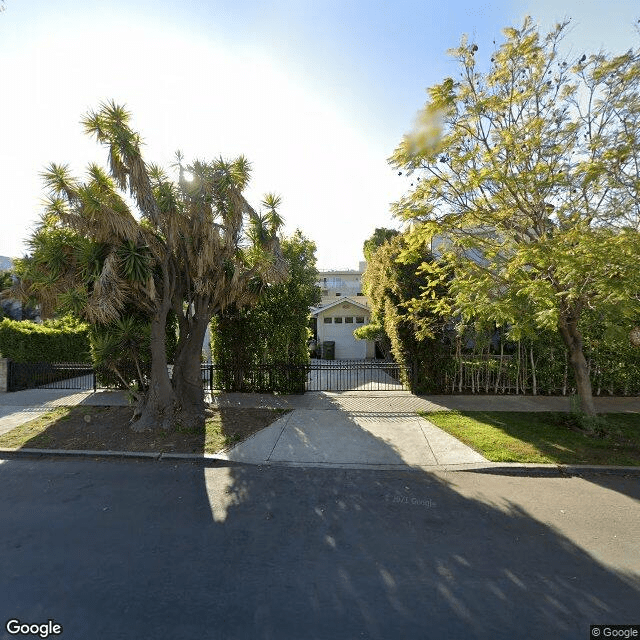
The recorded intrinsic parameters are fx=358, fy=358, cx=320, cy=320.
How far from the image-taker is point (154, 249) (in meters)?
7.73

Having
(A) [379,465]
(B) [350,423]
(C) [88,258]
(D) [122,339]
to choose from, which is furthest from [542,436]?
(C) [88,258]

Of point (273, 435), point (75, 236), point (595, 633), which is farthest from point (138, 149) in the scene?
point (595, 633)

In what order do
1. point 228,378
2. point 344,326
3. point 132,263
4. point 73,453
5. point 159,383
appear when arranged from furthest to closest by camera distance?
point 344,326 < point 228,378 < point 159,383 < point 132,263 < point 73,453

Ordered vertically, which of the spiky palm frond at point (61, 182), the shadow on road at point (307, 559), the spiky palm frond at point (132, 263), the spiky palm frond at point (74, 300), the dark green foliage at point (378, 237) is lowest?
the shadow on road at point (307, 559)

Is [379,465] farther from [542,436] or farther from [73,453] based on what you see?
[73,453]

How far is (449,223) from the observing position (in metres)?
7.60

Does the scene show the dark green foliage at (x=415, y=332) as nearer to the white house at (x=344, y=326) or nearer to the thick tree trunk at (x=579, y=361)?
the thick tree trunk at (x=579, y=361)

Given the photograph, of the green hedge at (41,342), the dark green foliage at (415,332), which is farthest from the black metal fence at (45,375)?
the dark green foliage at (415,332)

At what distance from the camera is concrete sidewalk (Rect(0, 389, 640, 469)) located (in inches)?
260

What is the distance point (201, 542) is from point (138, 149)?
7252mm

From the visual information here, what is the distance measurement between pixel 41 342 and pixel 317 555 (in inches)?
562

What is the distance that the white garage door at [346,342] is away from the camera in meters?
22.8

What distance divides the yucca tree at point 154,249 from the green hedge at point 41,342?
656cm

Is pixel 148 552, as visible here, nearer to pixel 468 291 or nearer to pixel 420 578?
pixel 420 578
